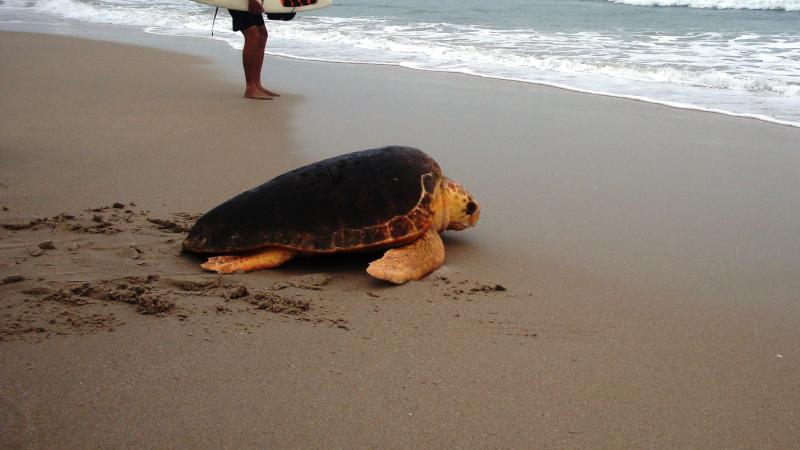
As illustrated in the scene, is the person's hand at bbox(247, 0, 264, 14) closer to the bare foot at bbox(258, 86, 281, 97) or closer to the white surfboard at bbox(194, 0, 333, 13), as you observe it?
the white surfboard at bbox(194, 0, 333, 13)

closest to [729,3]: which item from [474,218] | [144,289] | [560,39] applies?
[560,39]

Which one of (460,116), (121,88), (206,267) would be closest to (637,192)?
(460,116)

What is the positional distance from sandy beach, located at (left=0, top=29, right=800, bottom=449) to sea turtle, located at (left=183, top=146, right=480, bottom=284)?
0.10 metres

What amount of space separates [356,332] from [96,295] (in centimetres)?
92

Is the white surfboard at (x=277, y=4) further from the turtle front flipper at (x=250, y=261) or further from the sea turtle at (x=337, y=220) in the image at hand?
the turtle front flipper at (x=250, y=261)

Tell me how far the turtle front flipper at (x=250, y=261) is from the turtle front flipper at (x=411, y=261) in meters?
0.37

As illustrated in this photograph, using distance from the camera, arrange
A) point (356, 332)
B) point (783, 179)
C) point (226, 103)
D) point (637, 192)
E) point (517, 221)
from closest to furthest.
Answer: point (356, 332) < point (517, 221) < point (637, 192) < point (783, 179) < point (226, 103)

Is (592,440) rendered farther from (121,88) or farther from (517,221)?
(121,88)

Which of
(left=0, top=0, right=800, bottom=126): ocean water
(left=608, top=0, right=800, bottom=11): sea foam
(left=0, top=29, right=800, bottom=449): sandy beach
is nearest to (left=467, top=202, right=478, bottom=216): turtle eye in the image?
(left=0, top=29, right=800, bottom=449): sandy beach

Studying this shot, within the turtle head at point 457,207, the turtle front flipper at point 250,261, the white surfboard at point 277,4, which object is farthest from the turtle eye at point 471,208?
the white surfboard at point 277,4

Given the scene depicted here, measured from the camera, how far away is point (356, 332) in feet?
7.99

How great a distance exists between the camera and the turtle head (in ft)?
10.6

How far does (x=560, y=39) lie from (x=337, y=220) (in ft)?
28.9

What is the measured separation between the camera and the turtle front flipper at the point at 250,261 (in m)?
2.85
